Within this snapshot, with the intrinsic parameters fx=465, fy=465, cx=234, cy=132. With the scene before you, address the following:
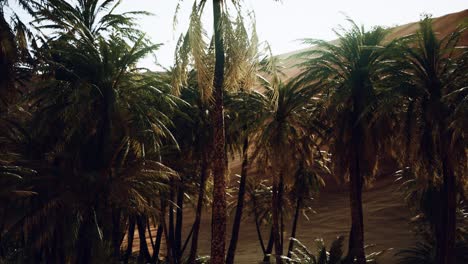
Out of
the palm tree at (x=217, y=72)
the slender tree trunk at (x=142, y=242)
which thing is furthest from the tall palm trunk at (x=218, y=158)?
the slender tree trunk at (x=142, y=242)

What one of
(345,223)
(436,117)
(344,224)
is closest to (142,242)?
(436,117)

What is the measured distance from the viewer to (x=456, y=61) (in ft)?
61.2

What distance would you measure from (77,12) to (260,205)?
22749 millimetres

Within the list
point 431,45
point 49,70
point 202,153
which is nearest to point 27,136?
point 49,70

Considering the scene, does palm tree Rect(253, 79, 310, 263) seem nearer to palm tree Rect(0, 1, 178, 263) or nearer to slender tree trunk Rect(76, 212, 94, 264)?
palm tree Rect(0, 1, 178, 263)

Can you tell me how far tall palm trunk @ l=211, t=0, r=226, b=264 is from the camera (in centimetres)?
1363

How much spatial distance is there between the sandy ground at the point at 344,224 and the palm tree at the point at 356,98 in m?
21.4

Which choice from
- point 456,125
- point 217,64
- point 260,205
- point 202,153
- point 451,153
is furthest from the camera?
point 260,205

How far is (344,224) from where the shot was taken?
53406 millimetres

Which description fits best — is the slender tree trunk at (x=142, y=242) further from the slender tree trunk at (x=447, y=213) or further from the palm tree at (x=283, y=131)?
the slender tree trunk at (x=447, y=213)

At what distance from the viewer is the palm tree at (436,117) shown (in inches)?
693

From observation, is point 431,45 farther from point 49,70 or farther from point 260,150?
point 49,70

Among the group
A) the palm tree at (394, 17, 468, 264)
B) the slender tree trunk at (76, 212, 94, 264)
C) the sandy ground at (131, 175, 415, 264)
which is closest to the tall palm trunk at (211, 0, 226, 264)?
the slender tree trunk at (76, 212, 94, 264)

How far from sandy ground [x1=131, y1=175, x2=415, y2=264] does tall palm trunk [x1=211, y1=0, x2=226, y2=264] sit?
28953 mm
